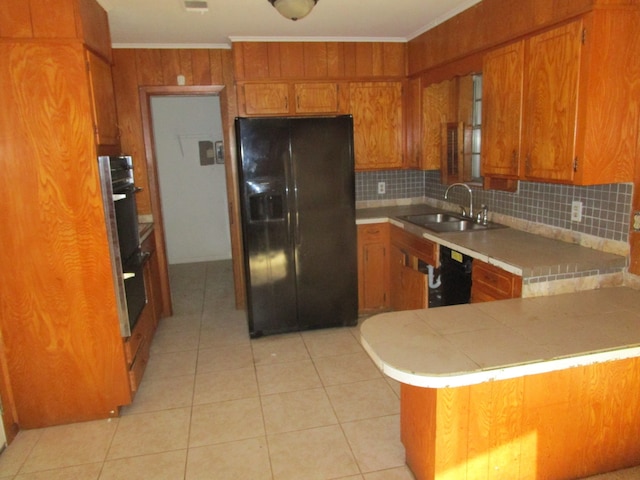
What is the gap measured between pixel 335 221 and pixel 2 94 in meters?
2.17

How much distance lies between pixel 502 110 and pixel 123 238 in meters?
2.32

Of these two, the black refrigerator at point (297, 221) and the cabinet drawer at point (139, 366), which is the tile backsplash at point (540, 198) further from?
the cabinet drawer at point (139, 366)

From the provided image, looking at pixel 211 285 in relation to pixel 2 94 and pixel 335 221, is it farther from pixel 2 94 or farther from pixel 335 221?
pixel 2 94

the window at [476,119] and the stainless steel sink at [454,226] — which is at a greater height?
the window at [476,119]

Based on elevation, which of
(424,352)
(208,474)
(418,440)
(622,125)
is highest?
(622,125)

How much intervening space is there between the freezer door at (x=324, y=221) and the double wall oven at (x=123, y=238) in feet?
3.67

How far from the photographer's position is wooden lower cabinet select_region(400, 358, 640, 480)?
5.65 ft

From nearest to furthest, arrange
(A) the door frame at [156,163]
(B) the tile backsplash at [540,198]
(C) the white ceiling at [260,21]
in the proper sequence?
(B) the tile backsplash at [540,198], (C) the white ceiling at [260,21], (A) the door frame at [156,163]

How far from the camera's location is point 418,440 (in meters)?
1.90

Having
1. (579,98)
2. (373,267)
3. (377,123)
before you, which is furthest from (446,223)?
(579,98)

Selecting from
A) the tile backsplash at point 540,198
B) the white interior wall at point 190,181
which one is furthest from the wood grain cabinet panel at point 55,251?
the white interior wall at point 190,181

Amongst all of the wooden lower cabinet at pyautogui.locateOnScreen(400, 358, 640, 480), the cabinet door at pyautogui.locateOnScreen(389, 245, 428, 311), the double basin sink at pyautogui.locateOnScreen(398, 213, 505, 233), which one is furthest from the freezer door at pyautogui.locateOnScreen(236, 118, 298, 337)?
the wooden lower cabinet at pyautogui.locateOnScreen(400, 358, 640, 480)

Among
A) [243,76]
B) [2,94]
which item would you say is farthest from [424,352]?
[243,76]

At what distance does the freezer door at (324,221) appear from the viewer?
11.2 feet
